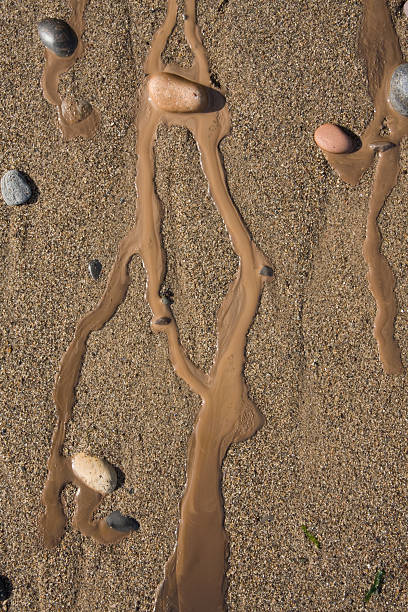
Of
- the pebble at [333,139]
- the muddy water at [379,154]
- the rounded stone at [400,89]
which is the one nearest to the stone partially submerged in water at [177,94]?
the pebble at [333,139]

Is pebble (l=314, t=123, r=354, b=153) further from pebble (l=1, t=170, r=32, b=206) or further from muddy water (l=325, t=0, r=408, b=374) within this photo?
pebble (l=1, t=170, r=32, b=206)

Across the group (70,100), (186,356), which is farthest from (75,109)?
(186,356)

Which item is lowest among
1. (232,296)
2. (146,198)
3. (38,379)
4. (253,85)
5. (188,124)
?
(38,379)

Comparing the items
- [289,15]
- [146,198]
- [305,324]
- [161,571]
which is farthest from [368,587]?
[289,15]

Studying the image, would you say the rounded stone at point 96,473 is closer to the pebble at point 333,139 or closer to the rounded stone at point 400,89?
the pebble at point 333,139

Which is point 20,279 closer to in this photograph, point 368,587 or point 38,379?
point 38,379

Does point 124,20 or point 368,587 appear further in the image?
point 124,20

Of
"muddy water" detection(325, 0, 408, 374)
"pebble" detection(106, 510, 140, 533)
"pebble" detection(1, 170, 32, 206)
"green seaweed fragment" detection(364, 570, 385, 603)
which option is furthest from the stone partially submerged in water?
"green seaweed fragment" detection(364, 570, 385, 603)
